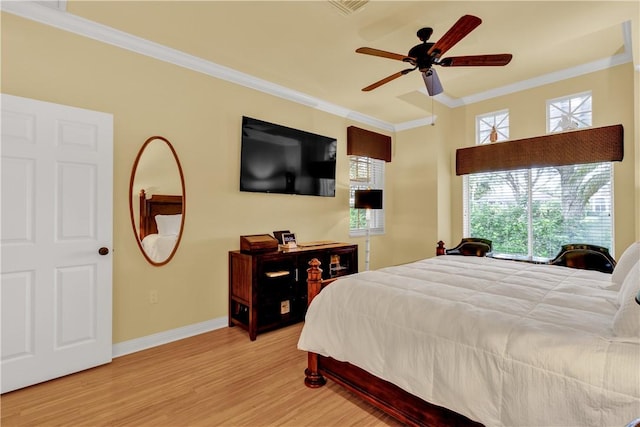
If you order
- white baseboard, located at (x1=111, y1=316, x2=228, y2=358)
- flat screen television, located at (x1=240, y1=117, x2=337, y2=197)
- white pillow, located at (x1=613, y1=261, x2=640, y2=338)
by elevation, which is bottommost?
white baseboard, located at (x1=111, y1=316, x2=228, y2=358)

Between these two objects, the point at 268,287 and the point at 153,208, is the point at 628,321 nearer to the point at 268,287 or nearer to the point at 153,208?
the point at 268,287

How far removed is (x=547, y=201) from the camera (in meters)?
4.11

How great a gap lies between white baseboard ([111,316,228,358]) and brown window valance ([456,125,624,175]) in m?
4.21

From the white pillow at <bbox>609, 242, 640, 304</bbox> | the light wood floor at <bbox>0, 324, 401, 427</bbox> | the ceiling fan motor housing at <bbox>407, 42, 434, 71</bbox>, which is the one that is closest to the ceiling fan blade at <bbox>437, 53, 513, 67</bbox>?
the ceiling fan motor housing at <bbox>407, 42, 434, 71</bbox>

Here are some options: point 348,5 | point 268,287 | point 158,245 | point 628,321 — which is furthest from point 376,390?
point 348,5

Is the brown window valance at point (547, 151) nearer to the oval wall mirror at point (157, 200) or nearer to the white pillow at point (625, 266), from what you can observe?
the white pillow at point (625, 266)

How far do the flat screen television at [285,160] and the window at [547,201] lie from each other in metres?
2.42

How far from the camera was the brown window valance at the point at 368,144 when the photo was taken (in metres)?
4.70

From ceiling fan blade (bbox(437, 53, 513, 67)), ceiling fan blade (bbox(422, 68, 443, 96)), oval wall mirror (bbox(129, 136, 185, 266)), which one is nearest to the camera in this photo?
ceiling fan blade (bbox(437, 53, 513, 67))

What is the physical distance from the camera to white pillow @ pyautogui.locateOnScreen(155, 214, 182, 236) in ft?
9.60

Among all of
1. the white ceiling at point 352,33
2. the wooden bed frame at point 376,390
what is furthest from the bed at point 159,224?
the wooden bed frame at point 376,390

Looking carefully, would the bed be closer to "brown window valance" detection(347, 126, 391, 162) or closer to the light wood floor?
the light wood floor

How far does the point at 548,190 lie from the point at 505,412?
3.86m

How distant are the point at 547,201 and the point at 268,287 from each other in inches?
151
